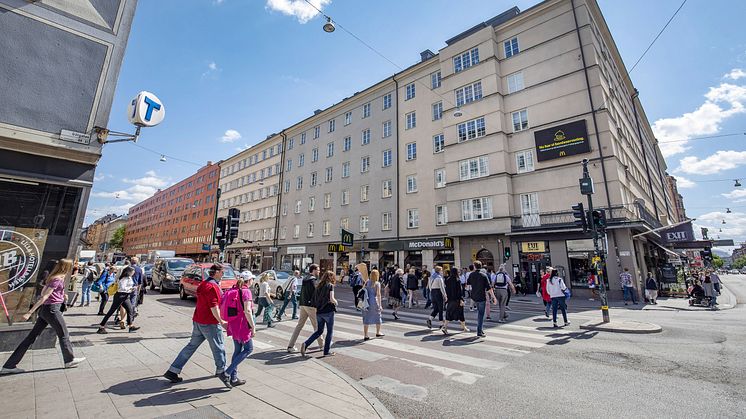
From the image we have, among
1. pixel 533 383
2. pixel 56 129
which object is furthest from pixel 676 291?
pixel 56 129

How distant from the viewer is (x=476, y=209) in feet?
78.7

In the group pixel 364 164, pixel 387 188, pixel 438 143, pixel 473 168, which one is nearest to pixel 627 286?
pixel 473 168

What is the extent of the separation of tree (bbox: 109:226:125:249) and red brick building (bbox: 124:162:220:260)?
401 inches

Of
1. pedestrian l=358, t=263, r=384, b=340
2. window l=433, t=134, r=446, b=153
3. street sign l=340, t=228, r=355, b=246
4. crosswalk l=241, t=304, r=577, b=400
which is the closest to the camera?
crosswalk l=241, t=304, r=577, b=400

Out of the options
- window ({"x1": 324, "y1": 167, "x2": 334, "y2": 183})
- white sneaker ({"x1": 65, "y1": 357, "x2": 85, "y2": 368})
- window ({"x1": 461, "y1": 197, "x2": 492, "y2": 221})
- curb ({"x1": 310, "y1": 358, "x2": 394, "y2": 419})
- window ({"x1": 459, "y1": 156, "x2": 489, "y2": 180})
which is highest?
window ({"x1": 324, "y1": 167, "x2": 334, "y2": 183})

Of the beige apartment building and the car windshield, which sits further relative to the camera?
the beige apartment building

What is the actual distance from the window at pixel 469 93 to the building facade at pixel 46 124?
23.1m

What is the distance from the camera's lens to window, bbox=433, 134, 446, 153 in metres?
27.8

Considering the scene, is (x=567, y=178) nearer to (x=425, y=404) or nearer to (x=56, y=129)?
(x=425, y=404)

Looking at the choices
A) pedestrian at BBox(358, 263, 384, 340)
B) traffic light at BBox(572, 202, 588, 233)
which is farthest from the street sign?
pedestrian at BBox(358, 263, 384, 340)

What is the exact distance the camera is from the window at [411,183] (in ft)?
95.3

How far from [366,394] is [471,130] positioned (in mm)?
23623

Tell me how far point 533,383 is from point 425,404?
2.03 meters

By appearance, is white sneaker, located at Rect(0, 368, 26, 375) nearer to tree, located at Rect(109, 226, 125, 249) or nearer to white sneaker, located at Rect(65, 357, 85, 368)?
white sneaker, located at Rect(65, 357, 85, 368)
